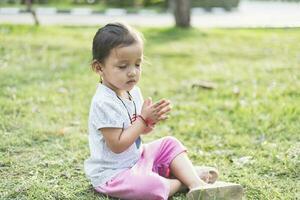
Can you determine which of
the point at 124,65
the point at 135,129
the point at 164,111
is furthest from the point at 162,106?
the point at 124,65

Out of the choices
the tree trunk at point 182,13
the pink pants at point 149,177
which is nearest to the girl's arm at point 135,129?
the pink pants at point 149,177

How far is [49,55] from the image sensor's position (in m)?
7.94

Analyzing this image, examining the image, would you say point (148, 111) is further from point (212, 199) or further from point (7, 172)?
point (7, 172)

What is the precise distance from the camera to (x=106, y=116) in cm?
283

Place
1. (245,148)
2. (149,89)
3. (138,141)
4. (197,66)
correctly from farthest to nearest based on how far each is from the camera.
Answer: (197,66) < (149,89) < (245,148) < (138,141)

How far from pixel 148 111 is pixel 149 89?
322cm

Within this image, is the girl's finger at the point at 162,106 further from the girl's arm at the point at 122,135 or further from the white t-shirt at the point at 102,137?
the white t-shirt at the point at 102,137

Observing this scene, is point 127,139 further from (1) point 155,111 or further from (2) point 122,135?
(1) point 155,111

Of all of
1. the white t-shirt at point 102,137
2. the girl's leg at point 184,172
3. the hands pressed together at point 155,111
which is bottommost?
the girl's leg at point 184,172

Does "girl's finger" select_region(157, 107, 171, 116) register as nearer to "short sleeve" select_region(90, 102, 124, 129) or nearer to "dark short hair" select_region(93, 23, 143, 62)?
"short sleeve" select_region(90, 102, 124, 129)

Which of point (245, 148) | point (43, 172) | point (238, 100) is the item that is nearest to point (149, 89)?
point (238, 100)

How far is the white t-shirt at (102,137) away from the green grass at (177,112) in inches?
6.0

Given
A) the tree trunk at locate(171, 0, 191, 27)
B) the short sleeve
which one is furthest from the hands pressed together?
the tree trunk at locate(171, 0, 191, 27)

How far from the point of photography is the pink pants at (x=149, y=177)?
279cm
